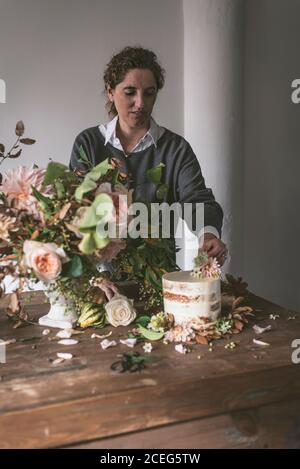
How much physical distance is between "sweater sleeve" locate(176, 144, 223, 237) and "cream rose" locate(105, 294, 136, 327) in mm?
867

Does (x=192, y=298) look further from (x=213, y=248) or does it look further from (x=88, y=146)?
(x=88, y=146)

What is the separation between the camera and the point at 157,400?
1153mm

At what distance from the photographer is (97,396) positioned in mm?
1107

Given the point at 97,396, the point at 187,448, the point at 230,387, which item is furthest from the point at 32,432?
the point at 230,387

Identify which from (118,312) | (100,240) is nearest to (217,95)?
(118,312)

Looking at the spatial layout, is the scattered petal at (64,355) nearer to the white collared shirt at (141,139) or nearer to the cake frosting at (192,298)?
the cake frosting at (192,298)

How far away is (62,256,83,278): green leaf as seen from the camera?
55.6 inches

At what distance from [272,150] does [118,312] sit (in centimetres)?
211

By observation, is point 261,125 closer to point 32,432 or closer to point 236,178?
point 236,178

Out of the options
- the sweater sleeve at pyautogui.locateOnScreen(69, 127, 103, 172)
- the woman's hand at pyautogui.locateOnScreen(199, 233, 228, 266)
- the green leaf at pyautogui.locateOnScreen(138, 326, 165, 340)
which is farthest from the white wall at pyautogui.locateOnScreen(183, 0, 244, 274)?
the green leaf at pyautogui.locateOnScreen(138, 326, 165, 340)

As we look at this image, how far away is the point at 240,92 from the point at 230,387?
2.25 m

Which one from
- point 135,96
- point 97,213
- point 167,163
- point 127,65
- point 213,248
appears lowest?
point 213,248

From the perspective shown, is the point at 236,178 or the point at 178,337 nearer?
the point at 178,337

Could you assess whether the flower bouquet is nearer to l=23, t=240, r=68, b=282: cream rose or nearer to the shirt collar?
l=23, t=240, r=68, b=282: cream rose
